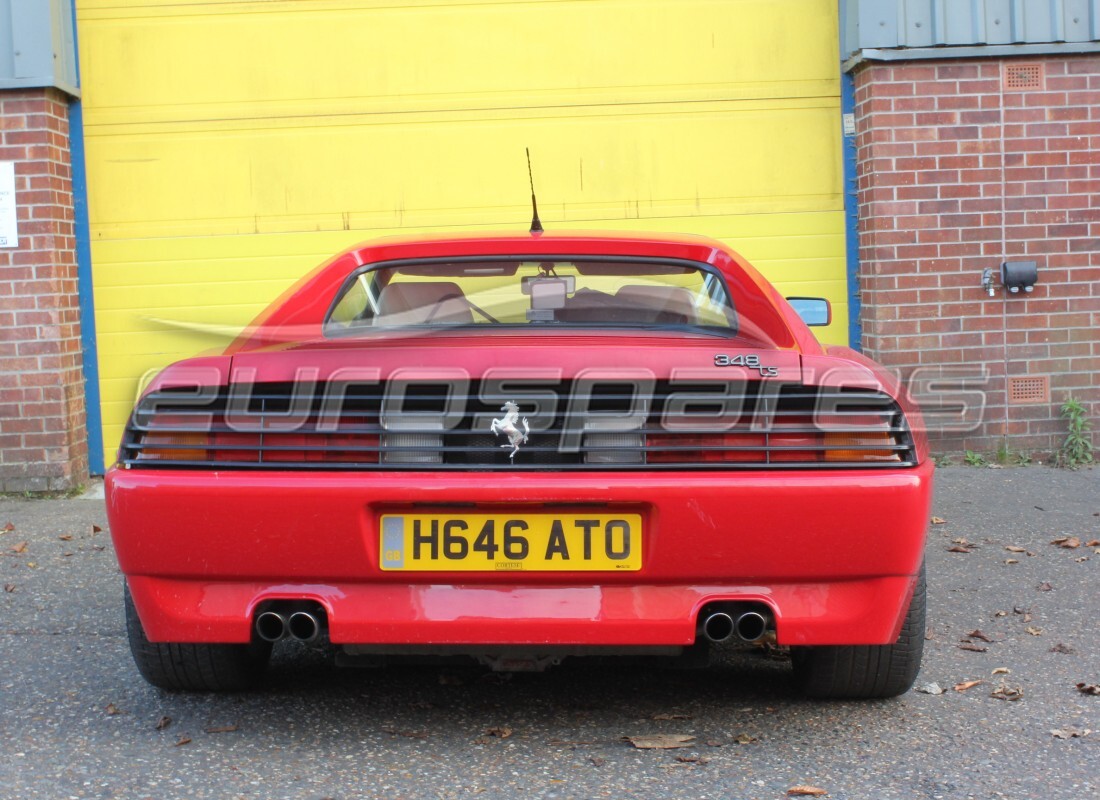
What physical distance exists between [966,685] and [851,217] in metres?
4.73

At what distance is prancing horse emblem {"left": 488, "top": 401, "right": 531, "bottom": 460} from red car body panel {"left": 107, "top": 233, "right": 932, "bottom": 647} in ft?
0.23

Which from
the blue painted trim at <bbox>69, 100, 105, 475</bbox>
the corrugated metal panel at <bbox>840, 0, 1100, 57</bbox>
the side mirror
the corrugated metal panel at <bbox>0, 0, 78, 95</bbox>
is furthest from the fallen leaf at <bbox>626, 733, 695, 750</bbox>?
the corrugated metal panel at <bbox>0, 0, 78, 95</bbox>

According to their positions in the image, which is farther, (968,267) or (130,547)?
(968,267)

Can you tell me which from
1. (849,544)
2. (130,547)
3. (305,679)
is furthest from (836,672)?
(130,547)

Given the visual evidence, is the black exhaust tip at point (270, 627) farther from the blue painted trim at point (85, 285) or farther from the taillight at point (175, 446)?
the blue painted trim at point (85, 285)

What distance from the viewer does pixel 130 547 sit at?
3.21 m

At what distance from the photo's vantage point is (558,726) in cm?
Answer: 350

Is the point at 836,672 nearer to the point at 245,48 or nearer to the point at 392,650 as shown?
the point at 392,650

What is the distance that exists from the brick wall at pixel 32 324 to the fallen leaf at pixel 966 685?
5.46 meters

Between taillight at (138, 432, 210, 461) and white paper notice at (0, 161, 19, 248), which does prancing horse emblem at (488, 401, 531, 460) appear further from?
white paper notice at (0, 161, 19, 248)

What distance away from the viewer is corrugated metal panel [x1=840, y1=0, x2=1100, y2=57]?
771cm

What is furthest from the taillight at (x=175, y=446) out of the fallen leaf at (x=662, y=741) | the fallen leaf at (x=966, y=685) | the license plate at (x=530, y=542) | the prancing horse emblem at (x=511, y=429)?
the fallen leaf at (x=966, y=685)

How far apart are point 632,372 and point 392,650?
0.87 meters

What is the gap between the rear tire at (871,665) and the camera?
3500 mm
